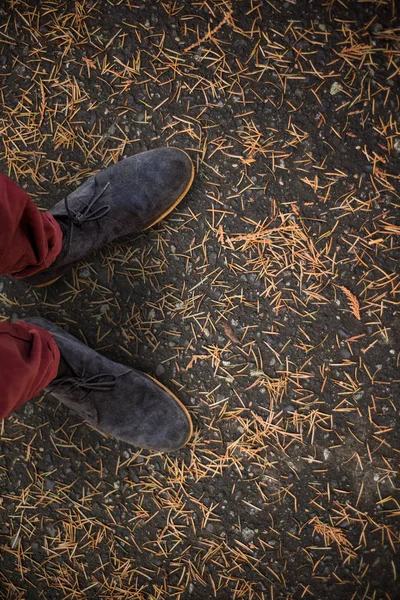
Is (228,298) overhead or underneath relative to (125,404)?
overhead

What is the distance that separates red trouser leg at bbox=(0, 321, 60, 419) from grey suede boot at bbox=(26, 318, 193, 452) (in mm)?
271

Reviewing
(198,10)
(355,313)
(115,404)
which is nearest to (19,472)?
(115,404)

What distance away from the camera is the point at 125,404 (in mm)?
1996

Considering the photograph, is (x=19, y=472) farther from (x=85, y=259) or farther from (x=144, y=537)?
(x=85, y=259)

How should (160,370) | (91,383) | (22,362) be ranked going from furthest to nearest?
(160,370)
(91,383)
(22,362)

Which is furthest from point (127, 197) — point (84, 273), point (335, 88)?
point (335, 88)

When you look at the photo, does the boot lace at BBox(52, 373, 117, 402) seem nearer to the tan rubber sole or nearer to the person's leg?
the person's leg

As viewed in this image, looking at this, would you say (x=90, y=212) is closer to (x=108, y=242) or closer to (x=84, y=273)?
(x=108, y=242)

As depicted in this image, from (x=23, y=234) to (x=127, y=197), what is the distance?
565 mm

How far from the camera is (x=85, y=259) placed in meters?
2.07

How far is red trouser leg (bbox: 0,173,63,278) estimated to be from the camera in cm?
135

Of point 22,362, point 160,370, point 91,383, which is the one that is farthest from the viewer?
point 160,370

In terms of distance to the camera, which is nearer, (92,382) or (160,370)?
(92,382)

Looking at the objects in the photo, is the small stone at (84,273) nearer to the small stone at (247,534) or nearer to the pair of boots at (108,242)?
the pair of boots at (108,242)
